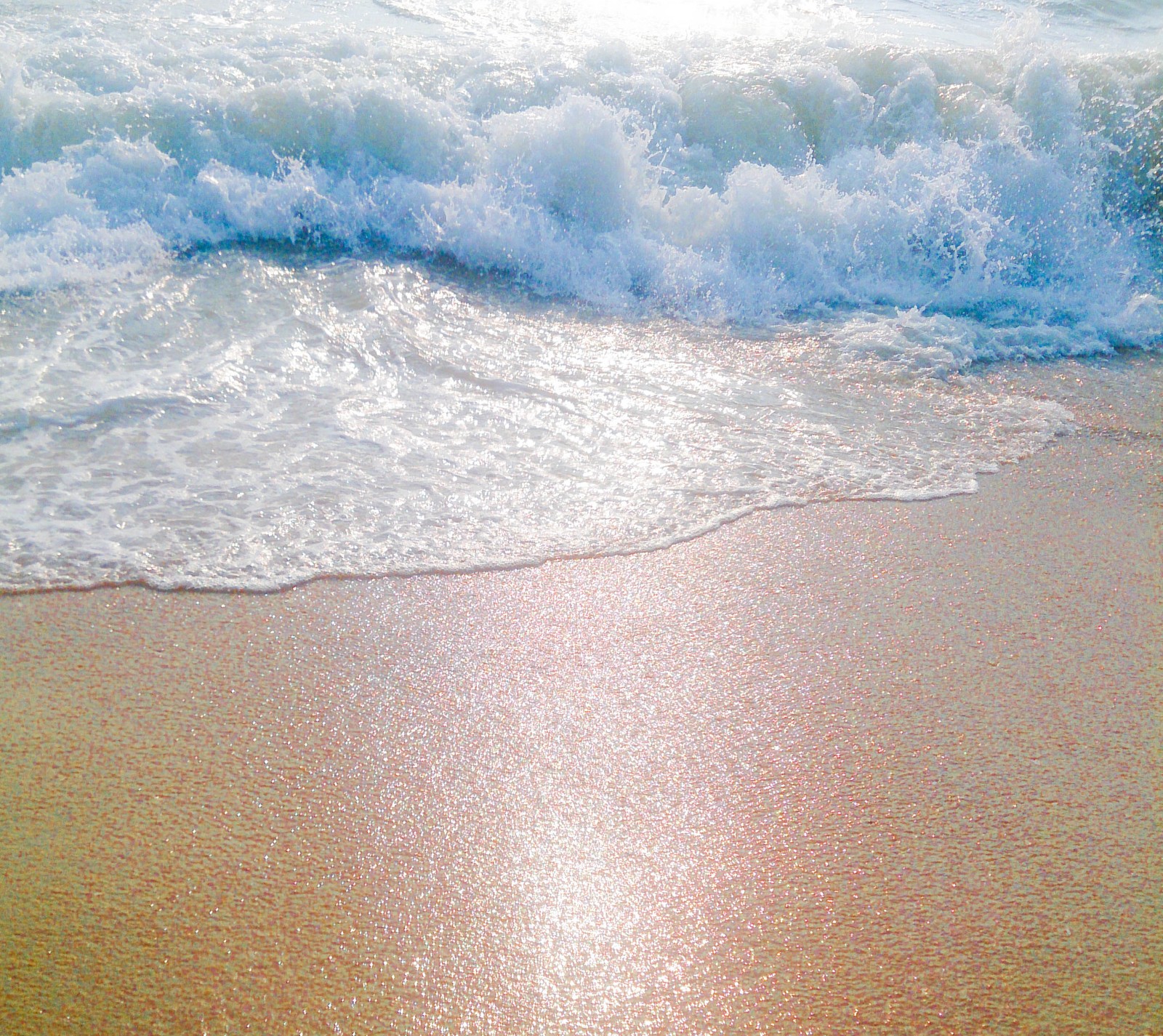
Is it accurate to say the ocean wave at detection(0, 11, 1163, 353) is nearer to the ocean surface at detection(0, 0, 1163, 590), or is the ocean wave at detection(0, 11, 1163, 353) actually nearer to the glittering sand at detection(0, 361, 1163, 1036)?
the ocean surface at detection(0, 0, 1163, 590)

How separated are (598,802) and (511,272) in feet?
13.5

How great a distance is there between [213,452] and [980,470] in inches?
116

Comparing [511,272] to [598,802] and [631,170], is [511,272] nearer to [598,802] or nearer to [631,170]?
[631,170]

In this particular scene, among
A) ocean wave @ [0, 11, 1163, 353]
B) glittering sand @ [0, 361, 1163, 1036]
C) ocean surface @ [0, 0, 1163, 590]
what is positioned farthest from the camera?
ocean wave @ [0, 11, 1163, 353]

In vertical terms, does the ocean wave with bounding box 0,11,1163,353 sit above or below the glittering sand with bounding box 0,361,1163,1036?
above

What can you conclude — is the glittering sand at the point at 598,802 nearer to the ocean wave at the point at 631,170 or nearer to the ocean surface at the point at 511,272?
the ocean surface at the point at 511,272

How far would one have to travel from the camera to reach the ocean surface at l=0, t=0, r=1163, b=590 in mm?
3135

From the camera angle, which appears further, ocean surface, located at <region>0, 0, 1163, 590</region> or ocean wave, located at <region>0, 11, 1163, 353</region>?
ocean wave, located at <region>0, 11, 1163, 353</region>

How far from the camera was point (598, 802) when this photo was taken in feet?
6.58

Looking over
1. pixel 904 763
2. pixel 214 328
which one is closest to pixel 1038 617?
pixel 904 763

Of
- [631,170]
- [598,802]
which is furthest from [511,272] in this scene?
[598,802]

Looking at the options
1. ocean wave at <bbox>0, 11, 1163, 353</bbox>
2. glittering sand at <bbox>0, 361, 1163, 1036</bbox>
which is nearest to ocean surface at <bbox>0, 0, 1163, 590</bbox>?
ocean wave at <bbox>0, 11, 1163, 353</bbox>

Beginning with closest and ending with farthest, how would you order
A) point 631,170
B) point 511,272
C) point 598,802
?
point 598,802 < point 511,272 < point 631,170

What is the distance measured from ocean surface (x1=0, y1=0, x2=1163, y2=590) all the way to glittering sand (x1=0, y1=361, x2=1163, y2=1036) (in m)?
0.36
